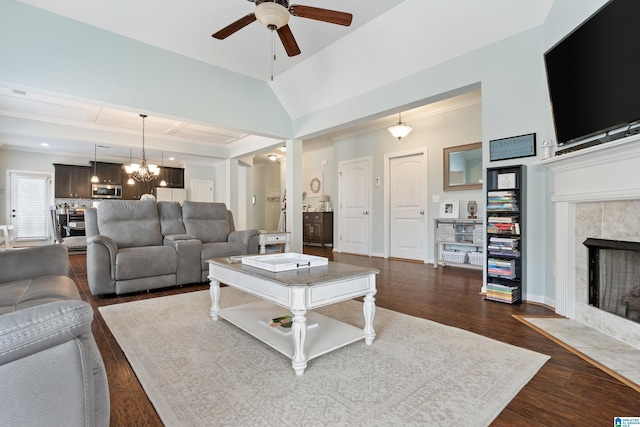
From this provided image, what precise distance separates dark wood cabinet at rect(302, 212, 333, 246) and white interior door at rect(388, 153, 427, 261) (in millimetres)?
1863

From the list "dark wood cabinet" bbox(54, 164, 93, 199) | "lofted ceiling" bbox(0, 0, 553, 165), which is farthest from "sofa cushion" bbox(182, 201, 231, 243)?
"dark wood cabinet" bbox(54, 164, 93, 199)

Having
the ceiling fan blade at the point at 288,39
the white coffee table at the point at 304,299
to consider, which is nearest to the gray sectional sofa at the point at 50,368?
the white coffee table at the point at 304,299

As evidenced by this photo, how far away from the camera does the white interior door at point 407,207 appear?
5734mm

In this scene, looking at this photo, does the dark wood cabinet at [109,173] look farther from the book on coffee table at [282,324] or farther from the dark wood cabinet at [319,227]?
the book on coffee table at [282,324]

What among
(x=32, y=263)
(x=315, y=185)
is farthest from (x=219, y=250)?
(x=315, y=185)

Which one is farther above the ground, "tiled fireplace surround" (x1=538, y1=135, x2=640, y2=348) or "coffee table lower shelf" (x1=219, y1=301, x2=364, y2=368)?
"tiled fireplace surround" (x1=538, y1=135, x2=640, y2=348)

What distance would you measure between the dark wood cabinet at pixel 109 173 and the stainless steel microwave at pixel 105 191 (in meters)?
0.11

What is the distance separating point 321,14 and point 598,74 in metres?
2.06

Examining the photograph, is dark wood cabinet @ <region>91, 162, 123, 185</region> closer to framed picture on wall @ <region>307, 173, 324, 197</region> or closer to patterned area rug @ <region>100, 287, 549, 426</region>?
framed picture on wall @ <region>307, 173, 324, 197</region>

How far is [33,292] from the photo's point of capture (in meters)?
1.75

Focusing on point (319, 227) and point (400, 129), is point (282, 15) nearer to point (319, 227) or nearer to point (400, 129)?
point (400, 129)

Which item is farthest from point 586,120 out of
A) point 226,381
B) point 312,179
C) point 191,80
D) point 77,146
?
point 77,146

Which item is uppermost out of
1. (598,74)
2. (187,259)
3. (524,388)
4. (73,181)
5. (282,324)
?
(598,74)

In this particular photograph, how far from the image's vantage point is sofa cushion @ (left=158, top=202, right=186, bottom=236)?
4.39 metres
